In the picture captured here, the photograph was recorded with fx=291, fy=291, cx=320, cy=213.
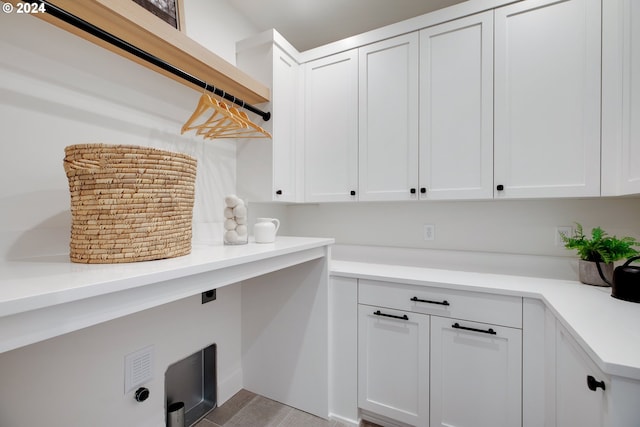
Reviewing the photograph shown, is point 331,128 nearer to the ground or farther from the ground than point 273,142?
farther from the ground

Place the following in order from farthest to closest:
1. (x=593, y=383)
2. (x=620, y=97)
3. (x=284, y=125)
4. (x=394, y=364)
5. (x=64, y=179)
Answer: (x=284, y=125) < (x=394, y=364) < (x=620, y=97) < (x=64, y=179) < (x=593, y=383)

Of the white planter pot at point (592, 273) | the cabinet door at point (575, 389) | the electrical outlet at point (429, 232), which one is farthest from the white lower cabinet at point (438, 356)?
the electrical outlet at point (429, 232)

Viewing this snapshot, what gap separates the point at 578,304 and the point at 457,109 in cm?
108

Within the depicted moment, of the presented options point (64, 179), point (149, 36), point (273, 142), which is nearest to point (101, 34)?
point (149, 36)

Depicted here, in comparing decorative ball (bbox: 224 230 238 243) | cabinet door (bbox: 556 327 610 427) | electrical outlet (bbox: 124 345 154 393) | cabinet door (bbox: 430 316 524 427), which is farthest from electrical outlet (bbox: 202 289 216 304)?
cabinet door (bbox: 556 327 610 427)

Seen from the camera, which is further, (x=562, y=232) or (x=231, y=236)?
(x=562, y=232)

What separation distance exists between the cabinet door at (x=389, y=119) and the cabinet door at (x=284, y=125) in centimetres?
46

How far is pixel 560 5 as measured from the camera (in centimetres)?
142

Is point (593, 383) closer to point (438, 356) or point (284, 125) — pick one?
point (438, 356)

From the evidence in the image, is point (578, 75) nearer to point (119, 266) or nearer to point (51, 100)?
point (119, 266)

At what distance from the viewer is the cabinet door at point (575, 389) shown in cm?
79

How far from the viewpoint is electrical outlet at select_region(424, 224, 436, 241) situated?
6.49ft

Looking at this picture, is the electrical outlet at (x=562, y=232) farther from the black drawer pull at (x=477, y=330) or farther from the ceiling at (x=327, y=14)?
the ceiling at (x=327, y=14)

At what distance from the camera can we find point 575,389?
0.94m
